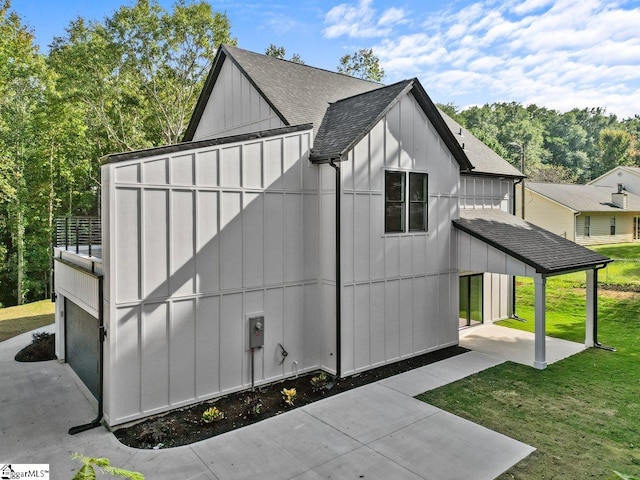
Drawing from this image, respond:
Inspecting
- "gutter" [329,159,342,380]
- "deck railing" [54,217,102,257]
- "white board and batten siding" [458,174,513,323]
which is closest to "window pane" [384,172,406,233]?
"gutter" [329,159,342,380]

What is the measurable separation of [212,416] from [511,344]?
8.68 metres

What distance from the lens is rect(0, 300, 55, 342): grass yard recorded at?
48.0 ft

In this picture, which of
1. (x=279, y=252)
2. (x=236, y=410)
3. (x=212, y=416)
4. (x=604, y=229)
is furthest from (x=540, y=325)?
(x=604, y=229)

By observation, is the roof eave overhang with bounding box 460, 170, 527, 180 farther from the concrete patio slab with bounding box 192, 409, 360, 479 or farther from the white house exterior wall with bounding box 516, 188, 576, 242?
the white house exterior wall with bounding box 516, 188, 576, 242

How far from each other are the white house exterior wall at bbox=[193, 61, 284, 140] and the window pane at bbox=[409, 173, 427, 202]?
3.70 m

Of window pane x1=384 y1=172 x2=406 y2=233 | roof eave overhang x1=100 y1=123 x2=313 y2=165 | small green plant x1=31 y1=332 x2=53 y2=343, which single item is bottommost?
small green plant x1=31 y1=332 x2=53 y2=343

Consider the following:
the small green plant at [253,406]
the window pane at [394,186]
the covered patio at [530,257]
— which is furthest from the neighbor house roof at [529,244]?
the small green plant at [253,406]

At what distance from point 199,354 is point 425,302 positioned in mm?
5912

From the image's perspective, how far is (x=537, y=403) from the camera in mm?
7973

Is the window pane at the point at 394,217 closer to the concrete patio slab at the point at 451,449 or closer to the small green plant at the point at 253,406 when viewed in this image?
the concrete patio slab at the point at 451,449

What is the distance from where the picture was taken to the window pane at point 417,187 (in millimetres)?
10398

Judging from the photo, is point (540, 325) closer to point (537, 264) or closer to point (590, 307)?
point (537, 264)

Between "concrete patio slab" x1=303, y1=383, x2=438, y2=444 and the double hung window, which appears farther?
the double hung window

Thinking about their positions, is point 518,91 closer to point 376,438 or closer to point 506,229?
point 506,229
